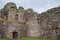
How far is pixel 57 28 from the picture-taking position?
26969mm

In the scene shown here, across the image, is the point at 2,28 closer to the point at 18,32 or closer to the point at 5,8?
the point at 18,32

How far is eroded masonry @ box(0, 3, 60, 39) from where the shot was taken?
30.1 meters

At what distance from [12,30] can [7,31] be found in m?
0.76

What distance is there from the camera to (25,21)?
32.1 meters

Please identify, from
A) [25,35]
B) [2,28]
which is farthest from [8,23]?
[25,35]

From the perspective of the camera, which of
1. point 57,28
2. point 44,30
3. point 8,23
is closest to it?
point 57,28

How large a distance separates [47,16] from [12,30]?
20.7 feet

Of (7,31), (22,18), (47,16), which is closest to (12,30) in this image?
(7,31)

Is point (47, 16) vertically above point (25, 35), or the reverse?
point (47, 16)

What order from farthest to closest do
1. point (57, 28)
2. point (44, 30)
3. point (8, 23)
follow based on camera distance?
point (44, 30)
point (8, 23)
point (57, 28)

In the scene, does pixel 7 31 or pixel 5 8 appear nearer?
pixel 7 31

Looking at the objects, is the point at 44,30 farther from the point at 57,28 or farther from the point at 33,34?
the point at 57,28

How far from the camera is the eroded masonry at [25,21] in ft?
98.7

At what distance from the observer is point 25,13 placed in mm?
32969
